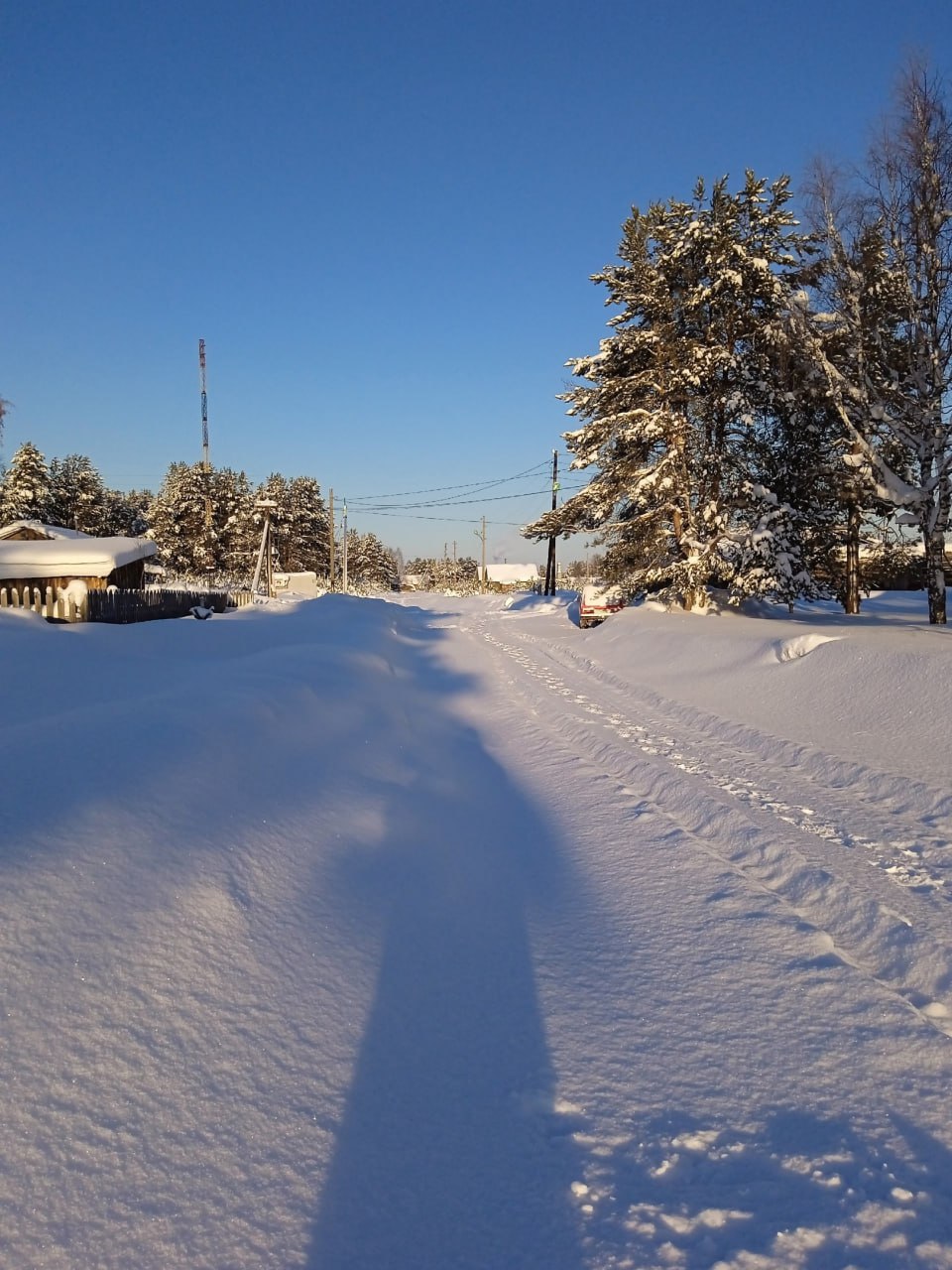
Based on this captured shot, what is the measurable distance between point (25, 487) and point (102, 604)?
131 feet

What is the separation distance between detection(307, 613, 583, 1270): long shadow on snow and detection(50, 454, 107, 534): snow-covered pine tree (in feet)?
192

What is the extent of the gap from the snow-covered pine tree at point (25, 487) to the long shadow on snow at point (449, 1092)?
52239 mm

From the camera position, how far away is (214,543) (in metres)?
55.5

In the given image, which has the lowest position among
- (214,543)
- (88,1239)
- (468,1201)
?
(468,1201)

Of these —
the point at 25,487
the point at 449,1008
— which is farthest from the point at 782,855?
the point at 25,487

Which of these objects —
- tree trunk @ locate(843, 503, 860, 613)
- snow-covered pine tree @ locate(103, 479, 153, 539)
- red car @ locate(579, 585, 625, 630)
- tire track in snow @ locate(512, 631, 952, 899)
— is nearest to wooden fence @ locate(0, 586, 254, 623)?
tire track in snow @ locate(512, 631, 952, 899)

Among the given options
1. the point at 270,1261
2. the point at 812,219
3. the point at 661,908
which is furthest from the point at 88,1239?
the point at 812,219

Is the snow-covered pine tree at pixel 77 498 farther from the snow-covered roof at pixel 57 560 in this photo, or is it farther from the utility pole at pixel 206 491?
the snow-covered roof at pixel 57 560

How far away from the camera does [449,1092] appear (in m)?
2.61

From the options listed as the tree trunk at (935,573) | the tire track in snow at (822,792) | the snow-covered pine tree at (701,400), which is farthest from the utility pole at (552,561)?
the tire track in snow at (822,792)

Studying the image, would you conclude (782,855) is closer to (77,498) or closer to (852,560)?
(852,560)

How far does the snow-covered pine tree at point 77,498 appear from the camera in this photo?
54438 millimetres

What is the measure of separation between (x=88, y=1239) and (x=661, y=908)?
3.08 meters

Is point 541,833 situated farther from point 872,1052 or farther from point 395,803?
point 872,1052
